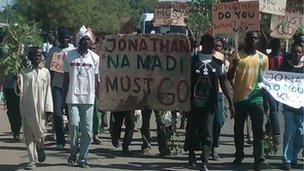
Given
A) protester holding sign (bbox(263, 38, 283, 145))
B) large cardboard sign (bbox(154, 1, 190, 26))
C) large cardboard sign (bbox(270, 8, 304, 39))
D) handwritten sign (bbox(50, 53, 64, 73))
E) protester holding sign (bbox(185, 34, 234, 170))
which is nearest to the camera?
protester holding sign (bbox(185, 34, 234, 170))

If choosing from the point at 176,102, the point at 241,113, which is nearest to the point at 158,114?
the point at 176,102

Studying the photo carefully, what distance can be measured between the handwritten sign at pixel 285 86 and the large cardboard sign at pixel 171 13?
628 cm

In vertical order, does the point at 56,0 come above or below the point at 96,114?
above

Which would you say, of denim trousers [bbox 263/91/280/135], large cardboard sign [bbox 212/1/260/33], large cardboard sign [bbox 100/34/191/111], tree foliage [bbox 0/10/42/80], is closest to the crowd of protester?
large cardboard sign [bbox 100/34/191/111]

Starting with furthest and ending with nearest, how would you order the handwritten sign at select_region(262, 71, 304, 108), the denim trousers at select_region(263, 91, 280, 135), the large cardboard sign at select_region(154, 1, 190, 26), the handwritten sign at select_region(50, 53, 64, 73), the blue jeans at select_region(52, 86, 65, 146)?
the large cardboard sign at select_region(154, 1, 190, 26) < the handwritten sign at select_region(50, 53, 64, 73) < the blue jeans at select_region(52, 86, 65, 146) < the denim trousers at select_region(263, 91, 280, 135) < the handwritten sign at select_region(262, 71, 304, 108)

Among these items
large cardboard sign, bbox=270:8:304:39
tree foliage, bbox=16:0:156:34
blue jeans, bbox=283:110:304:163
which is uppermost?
tree foliage, bbox=16:0:156:34

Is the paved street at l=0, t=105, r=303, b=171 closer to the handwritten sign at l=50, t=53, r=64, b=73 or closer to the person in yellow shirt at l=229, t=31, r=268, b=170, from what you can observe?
the person in yellow shirt at l=229, t=31, r=268, b=170

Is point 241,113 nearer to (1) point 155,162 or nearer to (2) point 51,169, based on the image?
(1) point 155,162

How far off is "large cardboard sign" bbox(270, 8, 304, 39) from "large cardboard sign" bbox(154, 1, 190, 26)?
2162 mm

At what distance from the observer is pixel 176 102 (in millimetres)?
10234

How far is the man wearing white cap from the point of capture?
9664 mm

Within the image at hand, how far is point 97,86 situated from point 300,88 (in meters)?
→ 3.02

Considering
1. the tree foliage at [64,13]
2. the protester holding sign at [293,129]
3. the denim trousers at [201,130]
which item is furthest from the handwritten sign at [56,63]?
the tree foliage at [64,13]

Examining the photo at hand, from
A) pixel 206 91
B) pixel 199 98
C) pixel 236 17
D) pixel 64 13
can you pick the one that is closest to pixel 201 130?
pixel 199 98
